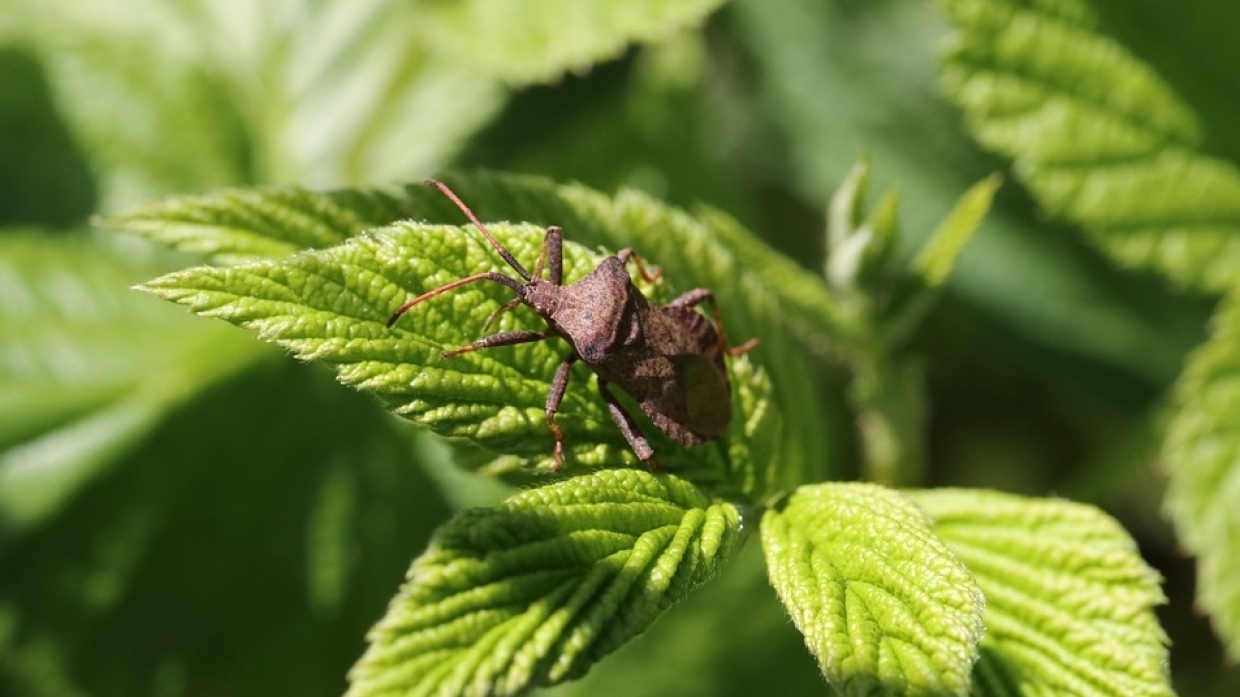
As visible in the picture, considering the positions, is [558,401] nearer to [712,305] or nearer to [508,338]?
[508,338]

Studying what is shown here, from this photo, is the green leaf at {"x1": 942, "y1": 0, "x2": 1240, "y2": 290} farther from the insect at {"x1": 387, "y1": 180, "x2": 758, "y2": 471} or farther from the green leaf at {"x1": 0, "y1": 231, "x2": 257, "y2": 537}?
the green leaf at {"x1": 0, "y1": 231, "x2": 257, "y2": 537}

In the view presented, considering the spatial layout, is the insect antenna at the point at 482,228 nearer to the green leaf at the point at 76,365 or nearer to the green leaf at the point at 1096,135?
the green leaf at the point at 1096,135

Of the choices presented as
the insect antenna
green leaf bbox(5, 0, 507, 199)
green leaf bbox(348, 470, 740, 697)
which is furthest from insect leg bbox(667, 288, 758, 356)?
green leaf bbox(5, 0, 507, 199)

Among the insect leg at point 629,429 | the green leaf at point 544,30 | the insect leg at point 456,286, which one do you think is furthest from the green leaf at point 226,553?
the insect leg at point 456,286

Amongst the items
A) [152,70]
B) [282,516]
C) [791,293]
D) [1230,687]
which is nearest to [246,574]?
[282,516]

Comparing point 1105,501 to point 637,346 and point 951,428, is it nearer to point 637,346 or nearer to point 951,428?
point 951,428

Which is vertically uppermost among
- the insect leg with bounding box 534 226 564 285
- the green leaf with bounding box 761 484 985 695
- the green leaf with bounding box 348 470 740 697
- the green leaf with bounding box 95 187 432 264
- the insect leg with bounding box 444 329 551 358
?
the green leaf with bounding box 95 187 432 264

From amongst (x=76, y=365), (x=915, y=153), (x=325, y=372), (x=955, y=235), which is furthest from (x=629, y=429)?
(x=915, y=153)
